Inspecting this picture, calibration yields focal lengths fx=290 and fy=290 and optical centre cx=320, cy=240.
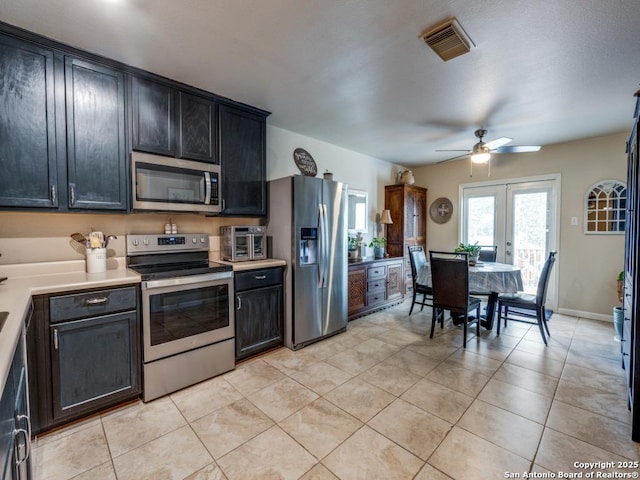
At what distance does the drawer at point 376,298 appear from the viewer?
13.9ft

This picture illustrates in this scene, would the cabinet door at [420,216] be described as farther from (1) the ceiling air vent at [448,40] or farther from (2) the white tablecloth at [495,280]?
(1) the ceiling air vent at [448,40]

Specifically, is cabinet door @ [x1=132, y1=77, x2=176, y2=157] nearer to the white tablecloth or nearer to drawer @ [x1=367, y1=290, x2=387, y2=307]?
drawer @ [x1=367, y1=290, x2=387, y2=307]

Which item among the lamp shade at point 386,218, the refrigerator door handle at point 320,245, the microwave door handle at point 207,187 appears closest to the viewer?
the microwave door handle at point 207,187

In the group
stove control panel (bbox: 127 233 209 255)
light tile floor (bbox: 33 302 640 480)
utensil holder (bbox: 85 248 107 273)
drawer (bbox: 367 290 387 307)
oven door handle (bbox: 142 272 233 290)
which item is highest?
stove control panel (bbox: 127 233 209 255)

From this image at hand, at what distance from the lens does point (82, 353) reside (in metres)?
1.90

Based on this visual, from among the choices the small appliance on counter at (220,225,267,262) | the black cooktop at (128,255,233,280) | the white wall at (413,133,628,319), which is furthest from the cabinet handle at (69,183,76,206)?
the white wall at (413,133,628,319)

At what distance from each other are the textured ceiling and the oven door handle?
165 cm

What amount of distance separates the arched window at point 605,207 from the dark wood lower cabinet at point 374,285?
2619 mm

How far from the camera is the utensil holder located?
2.25m

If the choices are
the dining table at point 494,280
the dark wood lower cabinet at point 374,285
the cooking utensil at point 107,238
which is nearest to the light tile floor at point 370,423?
the dining table at point 494,280

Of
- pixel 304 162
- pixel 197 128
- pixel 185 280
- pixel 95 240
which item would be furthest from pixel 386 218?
pixel 95 240

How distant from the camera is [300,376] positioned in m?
2.53

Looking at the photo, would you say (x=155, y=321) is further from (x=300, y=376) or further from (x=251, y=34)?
(x=251, y=34)

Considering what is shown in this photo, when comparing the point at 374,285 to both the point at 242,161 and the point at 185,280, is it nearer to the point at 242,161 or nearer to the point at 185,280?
the point at 242,161
